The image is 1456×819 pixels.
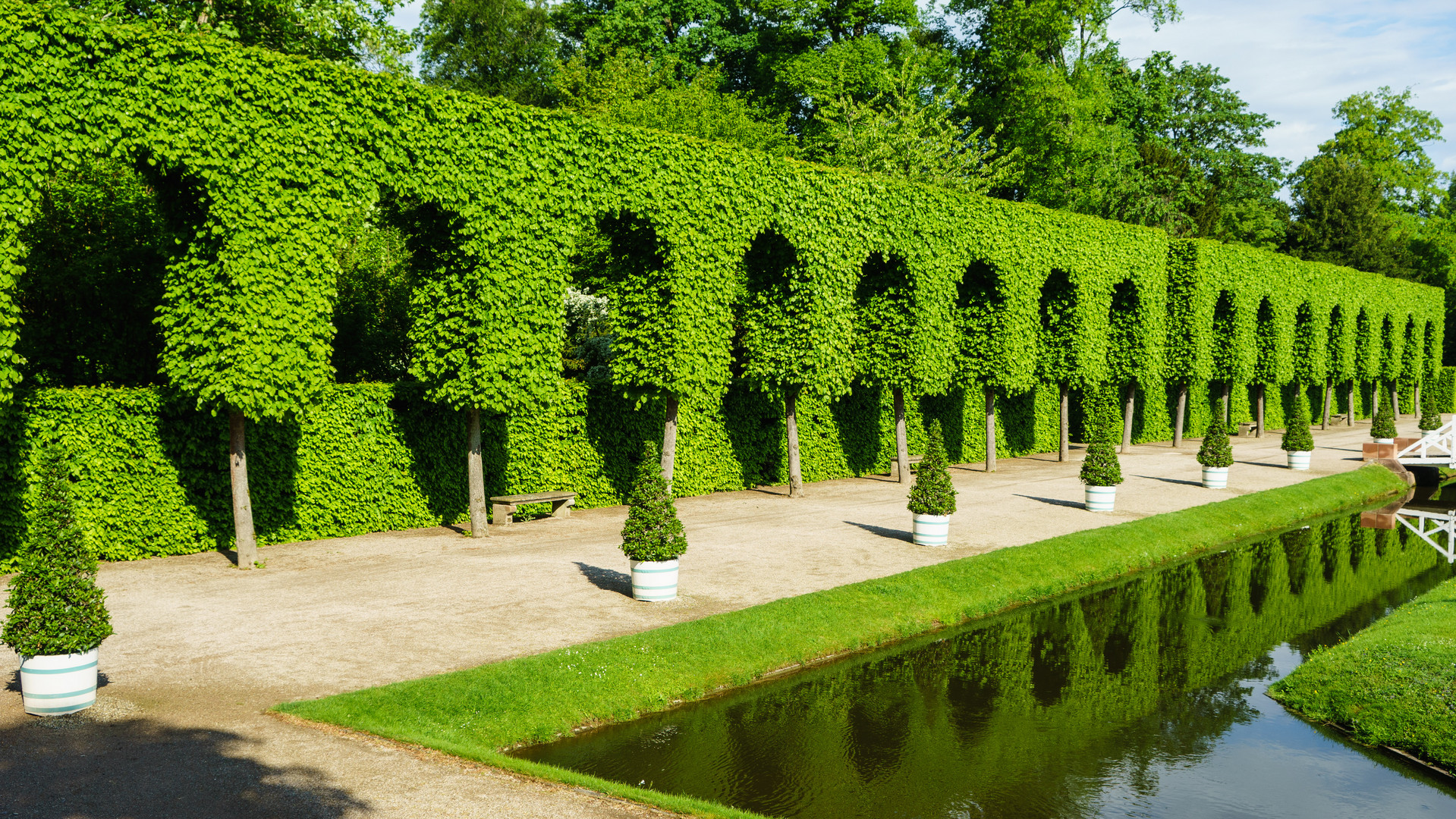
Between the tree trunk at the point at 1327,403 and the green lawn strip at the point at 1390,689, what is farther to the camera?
the tree trunk at the point at 1327,403

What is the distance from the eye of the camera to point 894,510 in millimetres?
22297

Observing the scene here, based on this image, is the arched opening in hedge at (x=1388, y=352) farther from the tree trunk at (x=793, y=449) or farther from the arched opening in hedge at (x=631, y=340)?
the arched opening in hedge at (x=631, y=340)

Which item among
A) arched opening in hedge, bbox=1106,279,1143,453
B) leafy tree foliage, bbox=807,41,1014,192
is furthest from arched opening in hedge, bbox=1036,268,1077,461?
leafy tree foliage, bbox=807,41,1014,192

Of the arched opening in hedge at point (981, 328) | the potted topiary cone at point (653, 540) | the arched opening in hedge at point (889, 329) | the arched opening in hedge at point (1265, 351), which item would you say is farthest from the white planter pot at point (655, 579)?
the arched opening in hedge at point (1265, 351)

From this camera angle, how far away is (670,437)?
22.0 metres

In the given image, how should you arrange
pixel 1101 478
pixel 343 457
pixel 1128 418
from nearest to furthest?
pixel 343 457
pixel 1101 478
pixel 1128 418

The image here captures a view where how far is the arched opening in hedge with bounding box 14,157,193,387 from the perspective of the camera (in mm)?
19125

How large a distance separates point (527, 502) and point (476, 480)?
1.49m

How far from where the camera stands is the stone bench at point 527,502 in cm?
1969

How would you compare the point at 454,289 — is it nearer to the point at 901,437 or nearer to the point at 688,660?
the point at 688,660

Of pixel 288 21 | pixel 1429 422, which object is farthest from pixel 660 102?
pixel 1429 422

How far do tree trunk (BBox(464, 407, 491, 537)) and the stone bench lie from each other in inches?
37.3

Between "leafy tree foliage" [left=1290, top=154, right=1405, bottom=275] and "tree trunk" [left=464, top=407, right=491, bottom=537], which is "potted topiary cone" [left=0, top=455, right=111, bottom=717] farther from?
"leafy tree foliage" [left=1290, top=154, right=1405, bottom=275]

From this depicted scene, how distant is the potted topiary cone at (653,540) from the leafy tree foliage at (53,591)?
6169 mm
